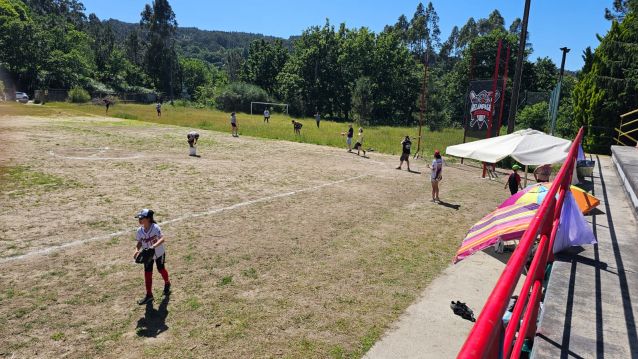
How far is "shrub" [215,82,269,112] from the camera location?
72000mm

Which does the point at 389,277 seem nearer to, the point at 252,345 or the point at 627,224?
the point at 252,345

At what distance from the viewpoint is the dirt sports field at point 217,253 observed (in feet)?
21.0

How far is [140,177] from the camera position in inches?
659

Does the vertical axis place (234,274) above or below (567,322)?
below

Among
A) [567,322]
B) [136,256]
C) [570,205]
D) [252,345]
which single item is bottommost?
[252,345]

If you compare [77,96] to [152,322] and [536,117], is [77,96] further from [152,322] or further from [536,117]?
[152,322]

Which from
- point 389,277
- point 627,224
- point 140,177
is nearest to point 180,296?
point 389,277

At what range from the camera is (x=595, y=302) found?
408 cm

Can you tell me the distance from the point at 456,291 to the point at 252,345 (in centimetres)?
434

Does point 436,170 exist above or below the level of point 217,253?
above

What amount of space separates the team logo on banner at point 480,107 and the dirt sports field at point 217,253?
6.31 metres

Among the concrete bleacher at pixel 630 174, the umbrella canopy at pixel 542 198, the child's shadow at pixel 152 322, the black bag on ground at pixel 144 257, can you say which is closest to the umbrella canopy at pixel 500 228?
the umbrella canopy at pixel 542 198

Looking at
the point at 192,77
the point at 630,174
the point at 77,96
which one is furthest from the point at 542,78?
the point at 192,77

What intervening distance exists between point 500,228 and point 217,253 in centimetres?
615
